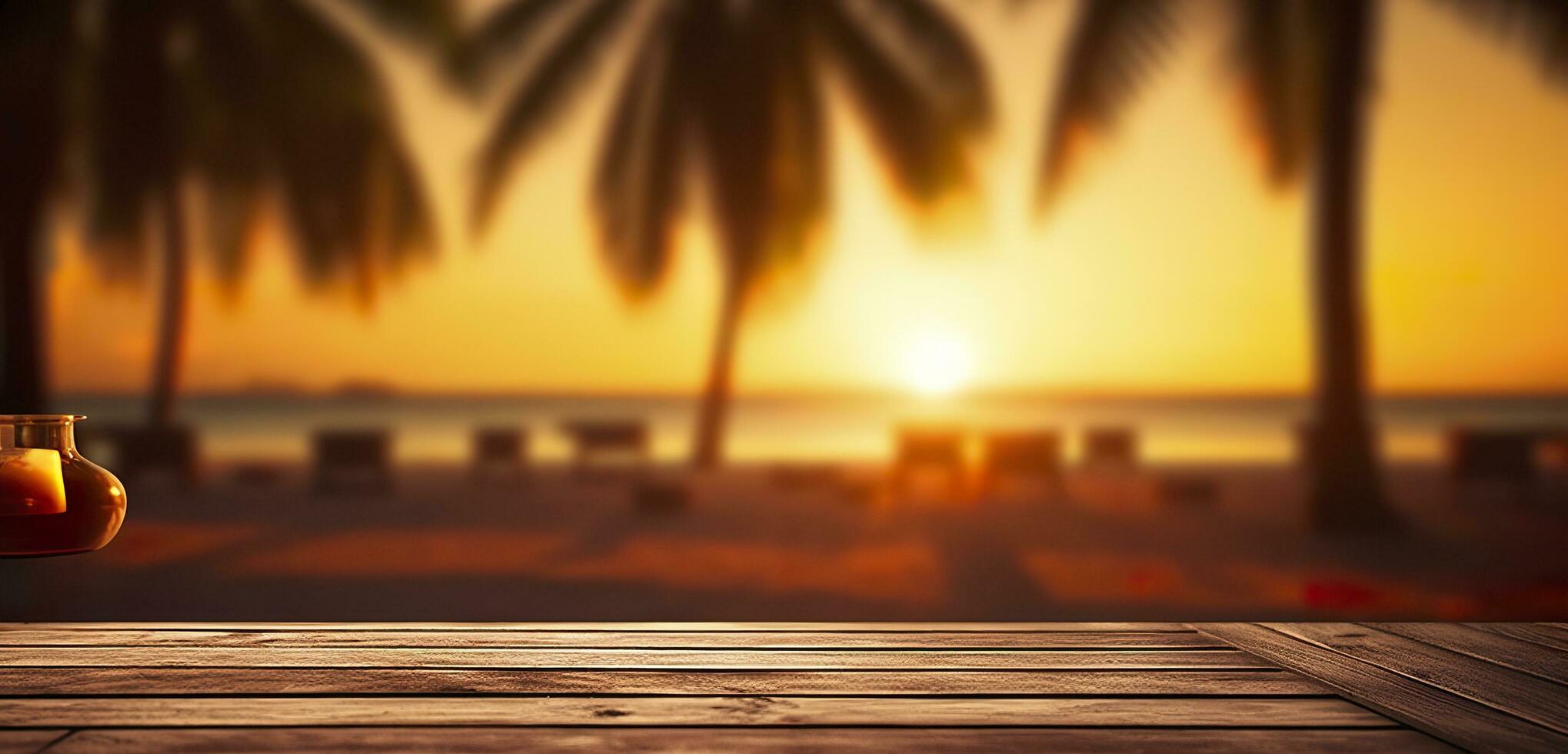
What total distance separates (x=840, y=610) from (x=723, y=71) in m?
8.68

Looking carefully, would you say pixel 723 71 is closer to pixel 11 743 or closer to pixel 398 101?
pixel 398 101

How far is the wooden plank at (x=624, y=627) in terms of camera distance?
1.91 metres

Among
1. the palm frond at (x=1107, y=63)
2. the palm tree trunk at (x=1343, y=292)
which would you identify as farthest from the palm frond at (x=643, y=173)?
the palm tree trunk at (x=1343, y=292)

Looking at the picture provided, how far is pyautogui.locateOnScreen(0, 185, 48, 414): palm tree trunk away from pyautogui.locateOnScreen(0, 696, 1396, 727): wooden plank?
37.2ft

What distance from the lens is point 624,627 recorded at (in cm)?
197

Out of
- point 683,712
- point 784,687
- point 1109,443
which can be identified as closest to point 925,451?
point 1109,443

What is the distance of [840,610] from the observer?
6.62 metres

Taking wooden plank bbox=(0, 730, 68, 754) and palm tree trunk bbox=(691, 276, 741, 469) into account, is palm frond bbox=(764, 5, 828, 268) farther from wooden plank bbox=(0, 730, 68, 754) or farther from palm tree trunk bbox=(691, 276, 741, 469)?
wooden plank bbox=(0, 730, 68, 754)

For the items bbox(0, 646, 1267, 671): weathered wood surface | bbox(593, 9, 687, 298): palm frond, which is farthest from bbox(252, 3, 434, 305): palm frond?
bbox(0, 646, 1267, 671): weathered wood surface

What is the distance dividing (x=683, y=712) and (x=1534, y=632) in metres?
1.47

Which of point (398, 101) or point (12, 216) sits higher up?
point (398, 101)

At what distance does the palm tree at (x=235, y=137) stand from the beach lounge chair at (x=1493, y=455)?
12.0m

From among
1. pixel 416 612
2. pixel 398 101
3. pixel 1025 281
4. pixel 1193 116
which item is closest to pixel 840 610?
pixel 416 612

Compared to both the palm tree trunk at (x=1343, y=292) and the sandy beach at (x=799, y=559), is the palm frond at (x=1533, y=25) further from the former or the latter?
the sandy beach at (x=799, y=559)
